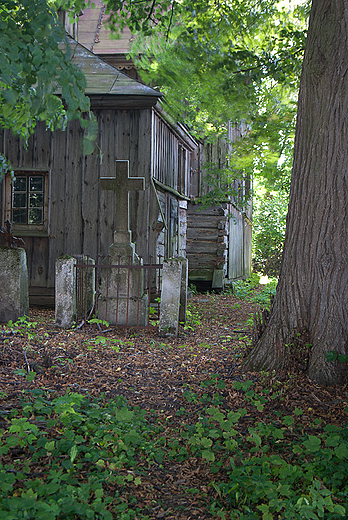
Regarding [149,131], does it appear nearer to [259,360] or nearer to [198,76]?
[198,76]

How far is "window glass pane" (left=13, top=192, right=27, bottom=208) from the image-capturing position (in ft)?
33.1

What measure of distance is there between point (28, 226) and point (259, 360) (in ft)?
22.3

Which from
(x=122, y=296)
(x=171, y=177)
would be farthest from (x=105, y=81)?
(x=122, y=296)

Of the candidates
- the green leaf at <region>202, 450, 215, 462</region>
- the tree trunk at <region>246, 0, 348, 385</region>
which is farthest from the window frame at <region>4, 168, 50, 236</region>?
the green leaf at <region>202, 450, 215, 462</region>

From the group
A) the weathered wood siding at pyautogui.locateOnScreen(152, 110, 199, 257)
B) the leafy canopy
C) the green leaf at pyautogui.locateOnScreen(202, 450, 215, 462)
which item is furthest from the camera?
the weathered wood siding at pyautogui.locateOnScreen(152, 110, 199, 257)

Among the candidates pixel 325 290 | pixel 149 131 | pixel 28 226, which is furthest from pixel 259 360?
pixel 28 226

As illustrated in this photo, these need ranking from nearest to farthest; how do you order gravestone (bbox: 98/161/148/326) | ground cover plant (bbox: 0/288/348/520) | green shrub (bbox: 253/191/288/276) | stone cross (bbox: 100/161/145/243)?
ground cover plant (bbox: 0/288/348/520) → gravestone (bbox: 98/161/148/326) → stone cross (bbox: 100/161/145/243) → green shrub (bbox: 253/191/288/276)

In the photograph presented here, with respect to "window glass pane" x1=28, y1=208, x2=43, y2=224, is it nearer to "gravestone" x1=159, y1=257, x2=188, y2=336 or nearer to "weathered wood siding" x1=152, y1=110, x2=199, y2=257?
"weathered wood siding" x1=152, y1=110, x2=199, y2=257

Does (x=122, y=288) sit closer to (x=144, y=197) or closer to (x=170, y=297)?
(x=170, y=297)

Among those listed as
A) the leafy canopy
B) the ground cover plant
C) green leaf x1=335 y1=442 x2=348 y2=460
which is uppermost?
the leafy canopy

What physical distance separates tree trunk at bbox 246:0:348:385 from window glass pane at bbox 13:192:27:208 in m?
6.94

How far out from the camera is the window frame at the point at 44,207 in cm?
994

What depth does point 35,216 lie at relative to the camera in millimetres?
10062

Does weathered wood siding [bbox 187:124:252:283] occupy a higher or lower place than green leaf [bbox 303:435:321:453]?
higher
